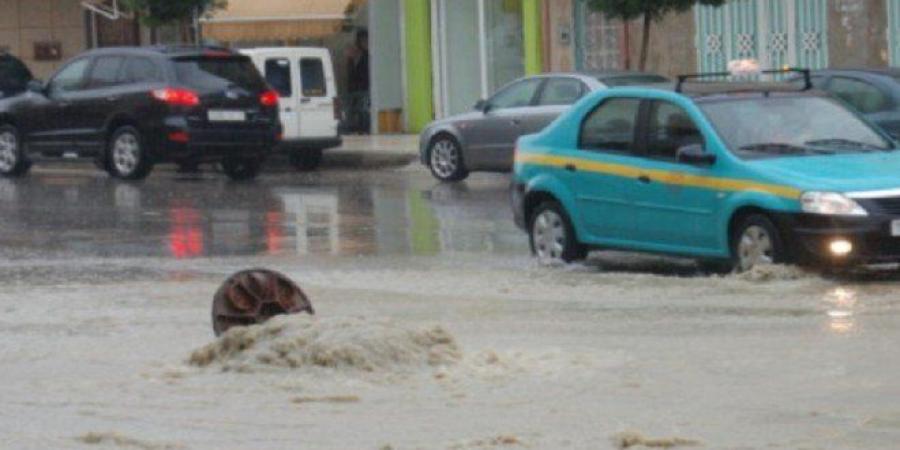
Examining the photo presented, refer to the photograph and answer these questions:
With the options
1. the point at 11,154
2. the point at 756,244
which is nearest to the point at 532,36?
Result: the point at 11,154

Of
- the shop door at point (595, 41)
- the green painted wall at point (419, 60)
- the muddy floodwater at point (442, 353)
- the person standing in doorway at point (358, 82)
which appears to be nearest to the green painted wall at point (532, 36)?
the shop door at point (595, 41)

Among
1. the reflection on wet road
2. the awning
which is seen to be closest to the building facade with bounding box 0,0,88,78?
the awning

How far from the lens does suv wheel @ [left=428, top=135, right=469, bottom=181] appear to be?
27.9 meters

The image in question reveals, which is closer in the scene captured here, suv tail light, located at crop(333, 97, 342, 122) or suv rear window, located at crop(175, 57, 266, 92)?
suv rear window, located at crop(175, 57, 266, 92)

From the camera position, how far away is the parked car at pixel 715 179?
15.0m

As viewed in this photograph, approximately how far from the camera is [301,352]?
1153 cm

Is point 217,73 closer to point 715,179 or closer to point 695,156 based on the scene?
point 695,156

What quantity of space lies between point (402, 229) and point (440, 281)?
4.88 metres

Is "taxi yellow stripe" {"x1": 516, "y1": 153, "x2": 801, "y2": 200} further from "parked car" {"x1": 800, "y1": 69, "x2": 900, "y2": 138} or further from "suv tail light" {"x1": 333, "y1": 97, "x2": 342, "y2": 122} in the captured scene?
"suv tail light" {"x1": 333, "y1": 97, "x2": 342, "y2": 122}

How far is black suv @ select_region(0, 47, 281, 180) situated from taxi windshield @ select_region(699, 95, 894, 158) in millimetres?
13404

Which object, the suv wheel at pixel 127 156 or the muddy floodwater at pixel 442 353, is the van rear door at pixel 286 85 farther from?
the muddy floodwater at pixel 442 353

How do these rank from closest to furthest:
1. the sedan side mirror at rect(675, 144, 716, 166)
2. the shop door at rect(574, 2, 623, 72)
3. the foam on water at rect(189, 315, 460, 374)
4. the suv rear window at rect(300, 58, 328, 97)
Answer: the foam on water at rect(189, 315, 460, 374)
the sedan side mirror at rect(675, 144, 716, 166)
the suv rear window at rect(300, 58, 328, 97)
the shop door at rect(574, 2, 623, 72)

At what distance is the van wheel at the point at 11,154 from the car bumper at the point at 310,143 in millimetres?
3423

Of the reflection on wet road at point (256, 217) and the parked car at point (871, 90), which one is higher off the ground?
the parked car at point (871, 90)
